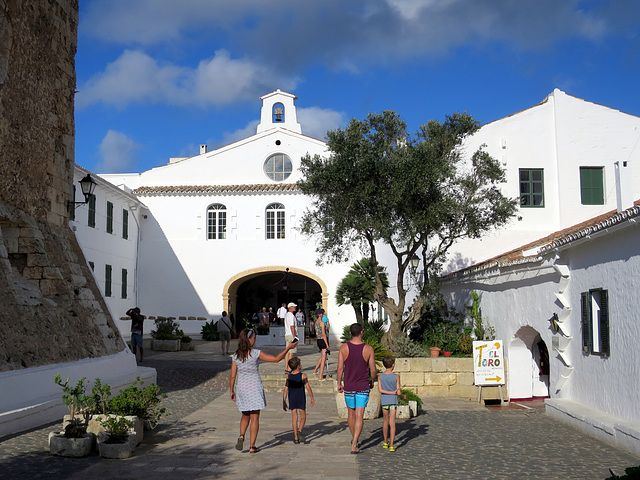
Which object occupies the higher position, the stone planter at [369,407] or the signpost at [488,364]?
the signpost at [488,364]

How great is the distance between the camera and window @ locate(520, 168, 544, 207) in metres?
18.8

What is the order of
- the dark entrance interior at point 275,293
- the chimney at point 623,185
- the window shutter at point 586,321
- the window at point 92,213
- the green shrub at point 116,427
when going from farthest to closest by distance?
the dark entrance interior at point 275,293, the window at point 92,213, the chimney at point 623,185, the window shutter at point 586,321, the green shrub at point 116,427

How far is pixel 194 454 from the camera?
731cm

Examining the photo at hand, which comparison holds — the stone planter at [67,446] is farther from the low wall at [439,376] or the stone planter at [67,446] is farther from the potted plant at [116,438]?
the low wall at [439,376]

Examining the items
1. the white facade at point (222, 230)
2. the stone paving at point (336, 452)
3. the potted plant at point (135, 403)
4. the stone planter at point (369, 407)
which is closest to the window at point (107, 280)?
the white facade at point (222, 230)

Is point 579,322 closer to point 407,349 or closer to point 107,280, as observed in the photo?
point 407,349

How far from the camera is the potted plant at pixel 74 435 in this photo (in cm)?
688

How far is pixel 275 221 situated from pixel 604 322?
2048 cm

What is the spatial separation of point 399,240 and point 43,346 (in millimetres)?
7767

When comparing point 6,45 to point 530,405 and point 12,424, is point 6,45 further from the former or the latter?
point 530,405

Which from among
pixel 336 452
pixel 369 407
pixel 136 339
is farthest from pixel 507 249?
pixel 336 452

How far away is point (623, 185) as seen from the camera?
11695 mm

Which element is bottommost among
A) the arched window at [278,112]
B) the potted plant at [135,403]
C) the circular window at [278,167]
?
the potted plant at [135,403]

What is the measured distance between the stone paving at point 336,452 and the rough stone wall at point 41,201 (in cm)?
185
